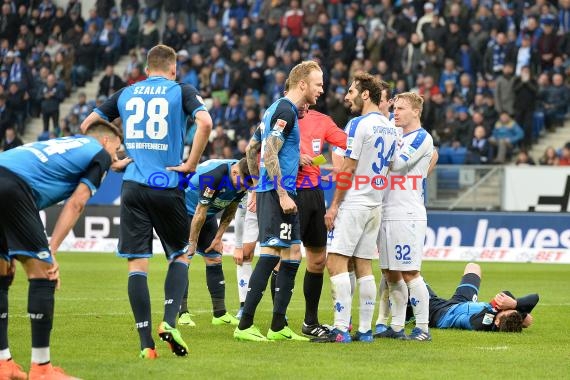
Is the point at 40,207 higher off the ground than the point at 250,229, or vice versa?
the point at 40,207

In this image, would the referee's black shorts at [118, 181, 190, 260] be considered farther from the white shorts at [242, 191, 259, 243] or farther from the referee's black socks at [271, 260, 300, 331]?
the white shorts at [242, 191, 259, 243]

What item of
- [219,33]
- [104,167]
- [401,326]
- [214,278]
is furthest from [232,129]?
[104,167]

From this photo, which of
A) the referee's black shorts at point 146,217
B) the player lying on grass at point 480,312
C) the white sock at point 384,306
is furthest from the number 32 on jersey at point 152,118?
the player lying on grass at point 480,312

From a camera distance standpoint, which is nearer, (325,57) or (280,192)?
(280,192)

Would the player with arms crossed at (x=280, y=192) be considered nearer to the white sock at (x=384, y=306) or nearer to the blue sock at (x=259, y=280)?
the blue sock at (x=259, y=280)

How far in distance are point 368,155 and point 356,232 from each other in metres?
0.79

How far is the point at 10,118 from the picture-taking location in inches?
1329

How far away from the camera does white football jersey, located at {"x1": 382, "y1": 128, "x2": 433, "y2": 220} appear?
11.0m

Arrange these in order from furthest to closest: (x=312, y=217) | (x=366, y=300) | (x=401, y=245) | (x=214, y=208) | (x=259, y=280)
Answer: (x=214, y=208) → (x=312, y=217) → (x=401, y=245) → (x=366, y=300) → (x=259, y=280)

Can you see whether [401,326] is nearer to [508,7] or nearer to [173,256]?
[173,256]

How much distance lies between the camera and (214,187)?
40.4 feet

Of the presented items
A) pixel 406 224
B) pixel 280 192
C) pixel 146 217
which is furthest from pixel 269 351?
pixel 406 224

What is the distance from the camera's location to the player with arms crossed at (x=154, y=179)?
30.8ft

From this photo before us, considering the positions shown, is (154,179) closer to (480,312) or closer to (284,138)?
(284,138)
